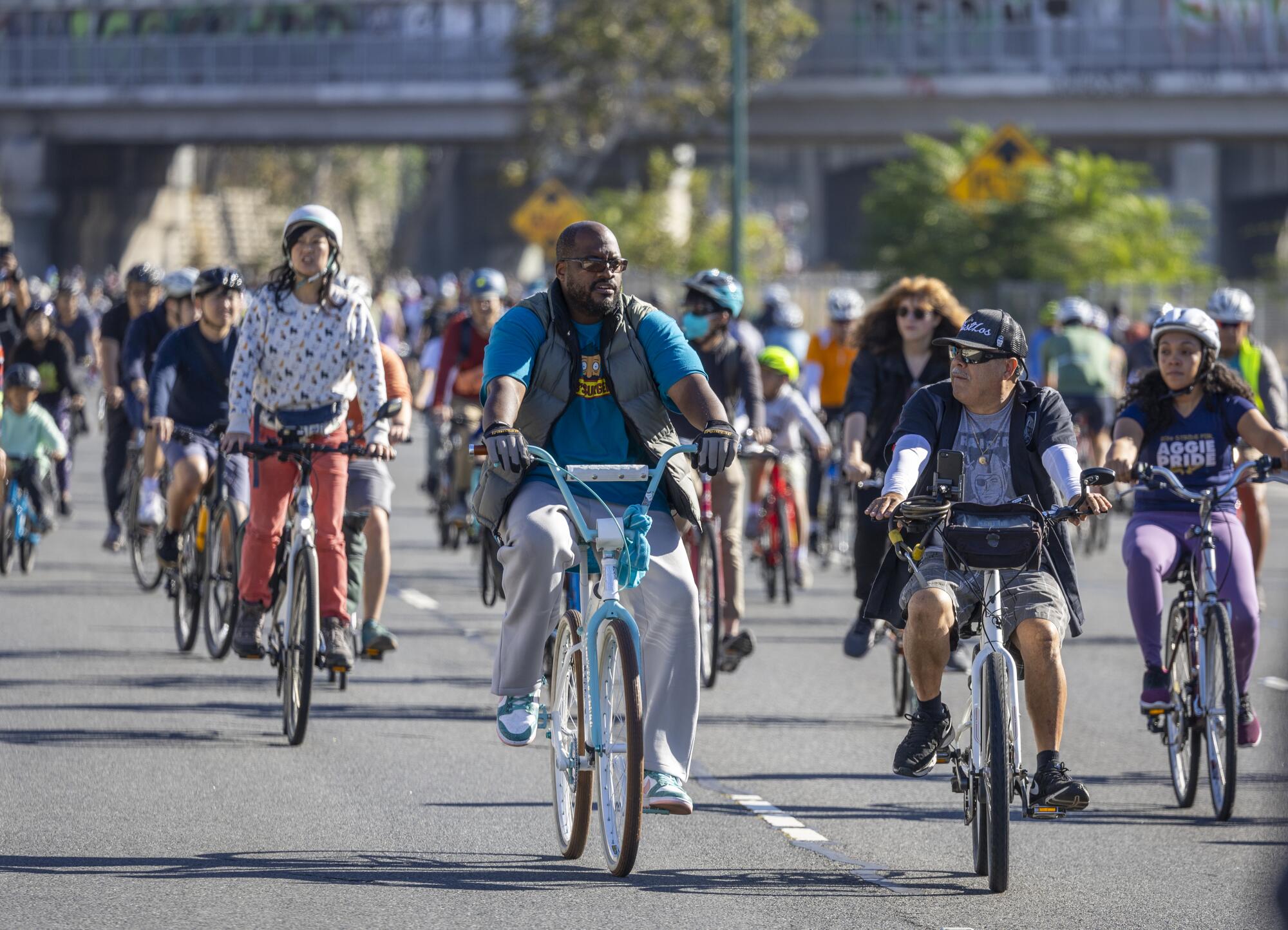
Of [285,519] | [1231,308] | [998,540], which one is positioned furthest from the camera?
[1231,308]

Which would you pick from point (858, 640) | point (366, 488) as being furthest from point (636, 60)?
point (366, 488)

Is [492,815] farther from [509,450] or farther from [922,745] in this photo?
[509,450]

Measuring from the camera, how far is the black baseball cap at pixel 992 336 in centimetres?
696

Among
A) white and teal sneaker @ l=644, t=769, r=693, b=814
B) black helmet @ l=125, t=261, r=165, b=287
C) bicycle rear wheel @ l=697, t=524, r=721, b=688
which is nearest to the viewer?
white and teal sneaker @ l=644, t=769, r=693, b=814

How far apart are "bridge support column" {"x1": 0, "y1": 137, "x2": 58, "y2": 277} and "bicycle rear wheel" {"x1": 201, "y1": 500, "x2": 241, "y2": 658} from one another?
5580cm

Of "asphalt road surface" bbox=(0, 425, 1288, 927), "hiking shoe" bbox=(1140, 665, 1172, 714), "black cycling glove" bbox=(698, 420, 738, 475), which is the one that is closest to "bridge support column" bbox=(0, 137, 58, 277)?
"asphalt road surface" bbox=(0, 425, 1288, 927)

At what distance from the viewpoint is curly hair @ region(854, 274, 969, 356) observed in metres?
9.97

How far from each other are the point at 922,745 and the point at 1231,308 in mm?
4723

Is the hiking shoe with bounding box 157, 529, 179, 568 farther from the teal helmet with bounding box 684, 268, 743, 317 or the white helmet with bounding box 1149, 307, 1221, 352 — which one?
the white helmet with bounding box 1149, 307, 1221, 352

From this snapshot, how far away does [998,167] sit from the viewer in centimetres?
2450

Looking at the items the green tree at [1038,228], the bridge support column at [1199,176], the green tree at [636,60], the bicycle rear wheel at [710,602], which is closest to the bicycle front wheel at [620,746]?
the bicycle rear wheel at [710,602]

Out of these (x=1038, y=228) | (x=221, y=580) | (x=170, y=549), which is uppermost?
(x=1038, y=228)

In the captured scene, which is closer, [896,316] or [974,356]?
[974,356]

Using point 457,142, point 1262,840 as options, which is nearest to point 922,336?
point 1262,840
